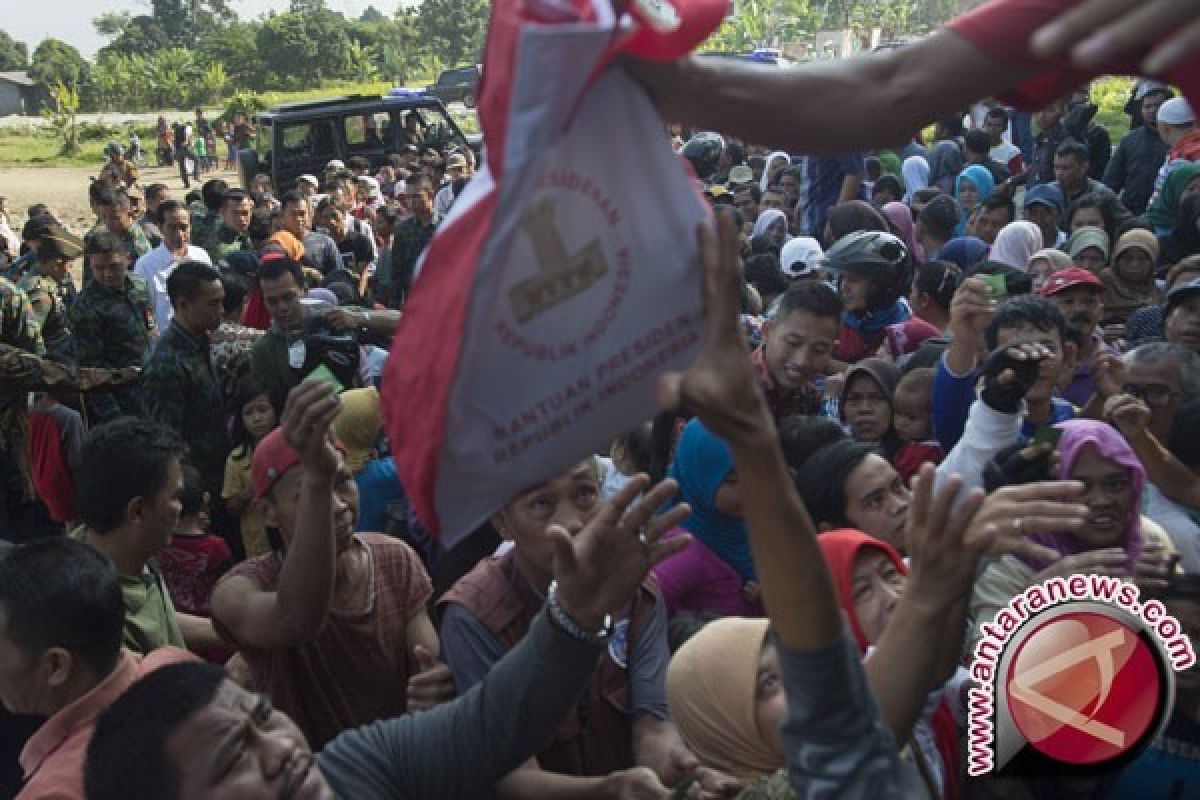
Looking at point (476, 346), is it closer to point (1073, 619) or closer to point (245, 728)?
point (245, 728)

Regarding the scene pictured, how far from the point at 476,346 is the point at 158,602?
1.92 metres

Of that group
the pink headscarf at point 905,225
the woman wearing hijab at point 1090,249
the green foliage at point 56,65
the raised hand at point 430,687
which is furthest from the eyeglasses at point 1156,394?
the green foliage at point 56,65

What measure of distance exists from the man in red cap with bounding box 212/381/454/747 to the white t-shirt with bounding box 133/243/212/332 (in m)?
4.30

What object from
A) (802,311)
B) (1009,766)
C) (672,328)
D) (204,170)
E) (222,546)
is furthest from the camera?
(204,170)

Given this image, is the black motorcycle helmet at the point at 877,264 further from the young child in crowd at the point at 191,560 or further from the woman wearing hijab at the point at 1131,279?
the young child in crowd at the point at 191,560

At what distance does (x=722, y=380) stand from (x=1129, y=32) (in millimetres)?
529

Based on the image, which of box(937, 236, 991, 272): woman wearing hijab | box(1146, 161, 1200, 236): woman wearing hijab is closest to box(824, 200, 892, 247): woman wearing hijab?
box(937, 236, 991, 272): woman wearing hijab

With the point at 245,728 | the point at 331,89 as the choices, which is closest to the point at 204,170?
the point at 331,89

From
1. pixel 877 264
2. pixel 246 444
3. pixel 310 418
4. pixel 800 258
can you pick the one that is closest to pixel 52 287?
pixel 246 444

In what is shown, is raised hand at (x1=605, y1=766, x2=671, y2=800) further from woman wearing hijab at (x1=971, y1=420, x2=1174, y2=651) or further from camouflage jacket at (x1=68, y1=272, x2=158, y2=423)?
camouflage jacket at (x1=68, y1=272, x2=158, y2=423)

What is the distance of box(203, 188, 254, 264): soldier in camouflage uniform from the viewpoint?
9.09m

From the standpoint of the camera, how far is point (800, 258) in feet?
19.6

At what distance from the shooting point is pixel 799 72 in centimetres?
145

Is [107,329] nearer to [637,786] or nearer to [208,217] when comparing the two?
[208,217]
